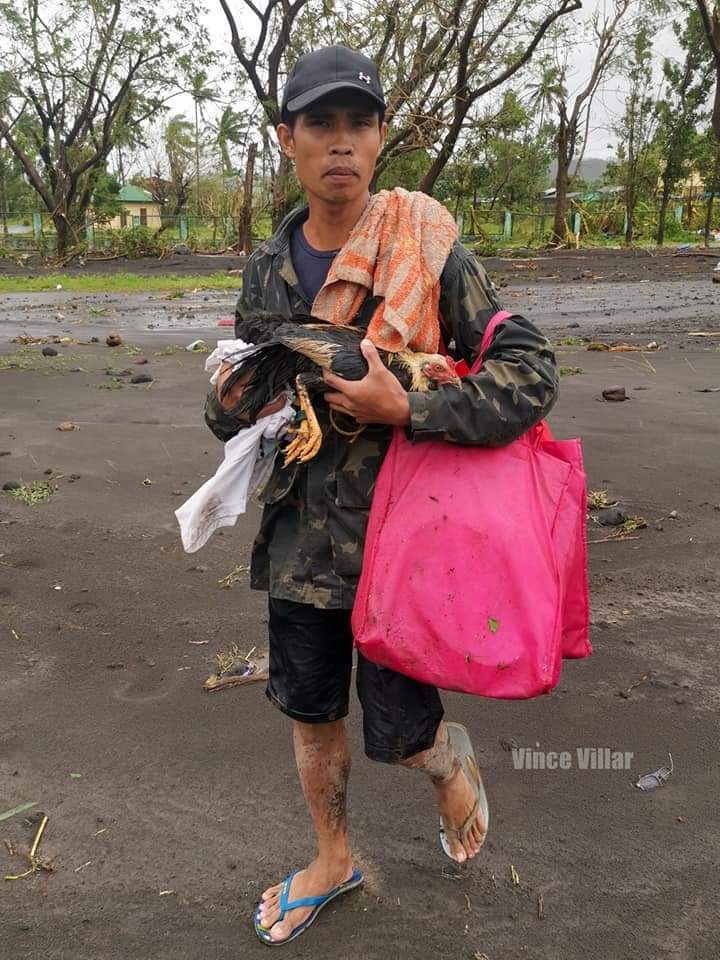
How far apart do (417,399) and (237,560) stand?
2.63 metres

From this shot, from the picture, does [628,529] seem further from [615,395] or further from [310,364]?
[310,364]

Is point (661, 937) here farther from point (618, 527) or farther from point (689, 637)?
point (618, 527)

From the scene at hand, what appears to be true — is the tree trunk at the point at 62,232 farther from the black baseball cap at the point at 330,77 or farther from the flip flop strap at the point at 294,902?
the flip flop strap at the point at 294,902

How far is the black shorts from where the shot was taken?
2033 millimetres

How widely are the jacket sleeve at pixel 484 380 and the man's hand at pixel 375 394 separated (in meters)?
0.03

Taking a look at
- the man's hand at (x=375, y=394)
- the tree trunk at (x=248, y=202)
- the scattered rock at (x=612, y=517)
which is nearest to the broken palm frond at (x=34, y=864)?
the man's hand at (x=375, y=394)

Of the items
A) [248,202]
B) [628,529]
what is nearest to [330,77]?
[628,529]

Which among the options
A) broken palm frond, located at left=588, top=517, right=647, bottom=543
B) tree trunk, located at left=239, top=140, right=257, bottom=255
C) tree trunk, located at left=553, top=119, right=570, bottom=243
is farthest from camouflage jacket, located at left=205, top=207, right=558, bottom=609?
tree trunk, located at left=553, top=119, right=570, bottom=243

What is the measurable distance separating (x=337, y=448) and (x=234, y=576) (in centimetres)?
221

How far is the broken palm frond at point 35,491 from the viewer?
5008 mm

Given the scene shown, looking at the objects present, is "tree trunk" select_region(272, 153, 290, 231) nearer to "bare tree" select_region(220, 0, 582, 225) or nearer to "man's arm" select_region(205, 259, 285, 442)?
"bare tree" select_region(220, 0, 582, 225)

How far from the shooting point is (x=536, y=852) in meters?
2.36

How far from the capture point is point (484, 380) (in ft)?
5.95

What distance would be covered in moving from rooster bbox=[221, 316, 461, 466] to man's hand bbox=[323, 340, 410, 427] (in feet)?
0.17
